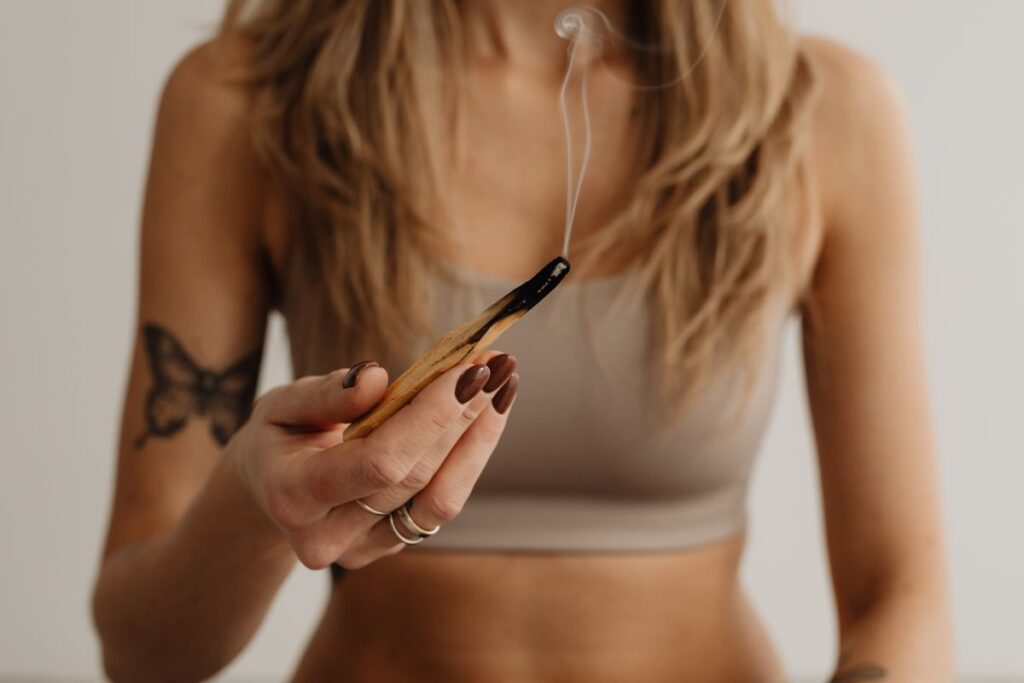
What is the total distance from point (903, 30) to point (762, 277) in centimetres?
86

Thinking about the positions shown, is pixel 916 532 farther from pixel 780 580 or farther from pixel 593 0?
pixel 780 580

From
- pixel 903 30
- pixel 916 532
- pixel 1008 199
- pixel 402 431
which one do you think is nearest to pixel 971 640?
pixel 1008 199

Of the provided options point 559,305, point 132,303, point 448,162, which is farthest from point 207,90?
point 132,303

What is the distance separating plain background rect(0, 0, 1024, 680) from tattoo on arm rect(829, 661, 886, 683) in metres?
0.82

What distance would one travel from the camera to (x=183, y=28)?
1.41 m

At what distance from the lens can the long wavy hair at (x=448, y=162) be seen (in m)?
0.73

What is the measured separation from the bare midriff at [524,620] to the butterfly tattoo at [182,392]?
0.13 m

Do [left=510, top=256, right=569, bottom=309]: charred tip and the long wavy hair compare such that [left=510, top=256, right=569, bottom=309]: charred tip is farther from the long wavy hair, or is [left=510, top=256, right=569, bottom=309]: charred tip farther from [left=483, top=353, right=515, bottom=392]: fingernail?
the long wavy hair

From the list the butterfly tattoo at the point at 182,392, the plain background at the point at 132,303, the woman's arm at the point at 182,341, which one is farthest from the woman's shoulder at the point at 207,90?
the plain background at the point at 132,303

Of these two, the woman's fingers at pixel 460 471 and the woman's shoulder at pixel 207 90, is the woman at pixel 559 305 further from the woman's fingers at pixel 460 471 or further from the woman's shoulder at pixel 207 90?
the woman's fingers at pixel 460 471

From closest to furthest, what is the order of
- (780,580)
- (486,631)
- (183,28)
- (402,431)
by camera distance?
(402,431)
(486,631)
(183,28)
(780,580)

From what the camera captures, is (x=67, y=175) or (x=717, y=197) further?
(x=67, y=175)

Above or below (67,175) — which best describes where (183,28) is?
above

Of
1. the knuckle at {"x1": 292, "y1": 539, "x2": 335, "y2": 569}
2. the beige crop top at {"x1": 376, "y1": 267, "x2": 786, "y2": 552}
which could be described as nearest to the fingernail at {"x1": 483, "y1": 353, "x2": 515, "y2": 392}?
the knuckle at {"x1": 292, "y1": 539, "x2": 335, "y2": 569}
